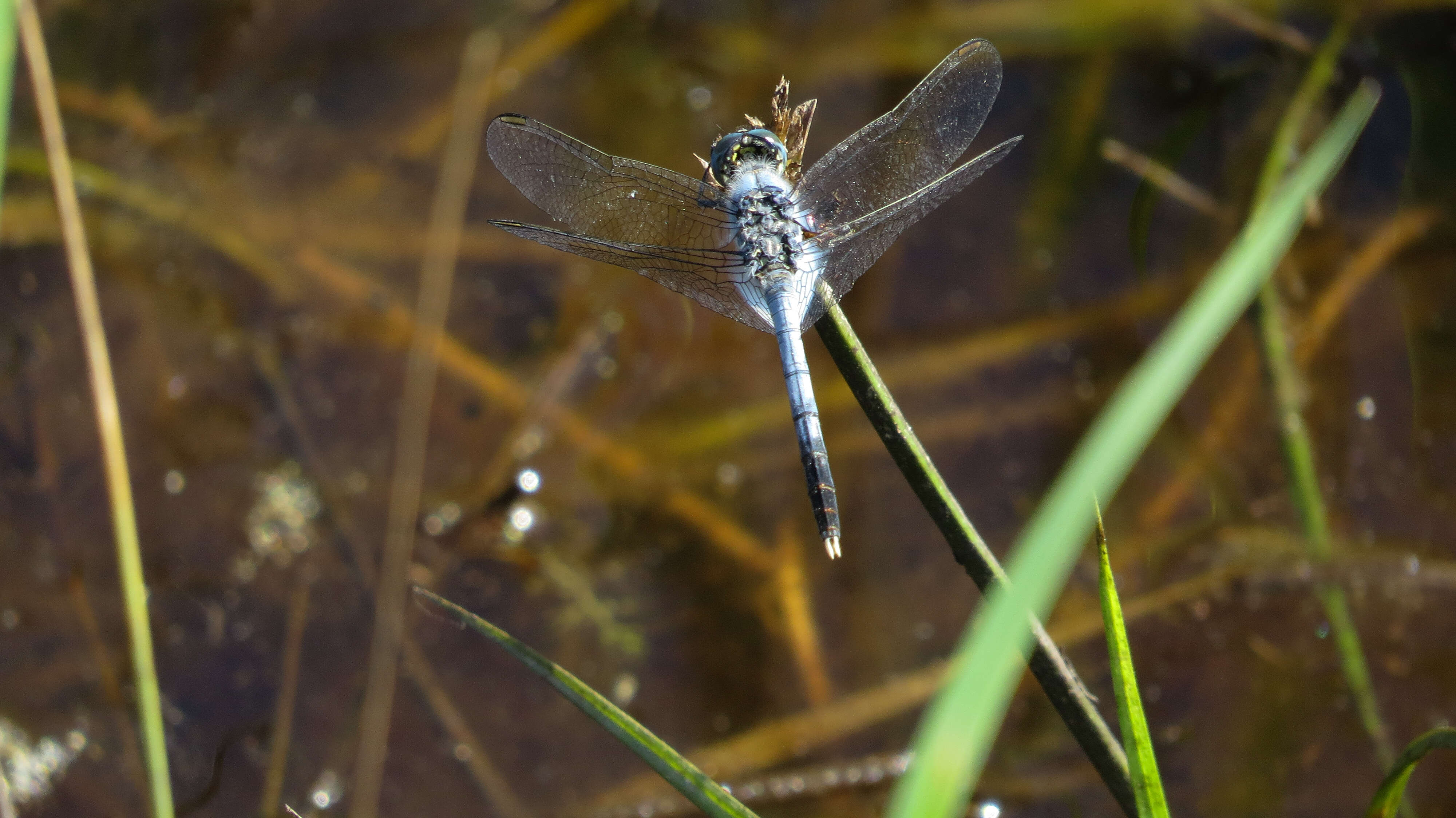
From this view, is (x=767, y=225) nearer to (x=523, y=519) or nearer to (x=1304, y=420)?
(x=523, y=519)

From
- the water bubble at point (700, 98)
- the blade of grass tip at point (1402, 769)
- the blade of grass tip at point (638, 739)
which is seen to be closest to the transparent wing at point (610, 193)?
the blade of grass tip at point (638, 739)

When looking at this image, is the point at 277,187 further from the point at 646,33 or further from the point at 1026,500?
the point at 1026,500

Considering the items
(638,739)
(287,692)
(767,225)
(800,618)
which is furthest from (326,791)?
(767,225)

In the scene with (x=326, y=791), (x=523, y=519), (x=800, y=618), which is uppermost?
(x=523, y=519)

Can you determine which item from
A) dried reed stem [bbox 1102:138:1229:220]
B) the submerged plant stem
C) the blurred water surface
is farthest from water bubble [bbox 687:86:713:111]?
the submerged plant stem

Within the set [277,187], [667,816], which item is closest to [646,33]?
[277,187]

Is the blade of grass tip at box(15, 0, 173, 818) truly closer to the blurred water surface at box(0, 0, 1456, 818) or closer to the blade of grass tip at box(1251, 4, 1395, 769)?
the blurred water surface at box(0, 0, 1456, 818)
